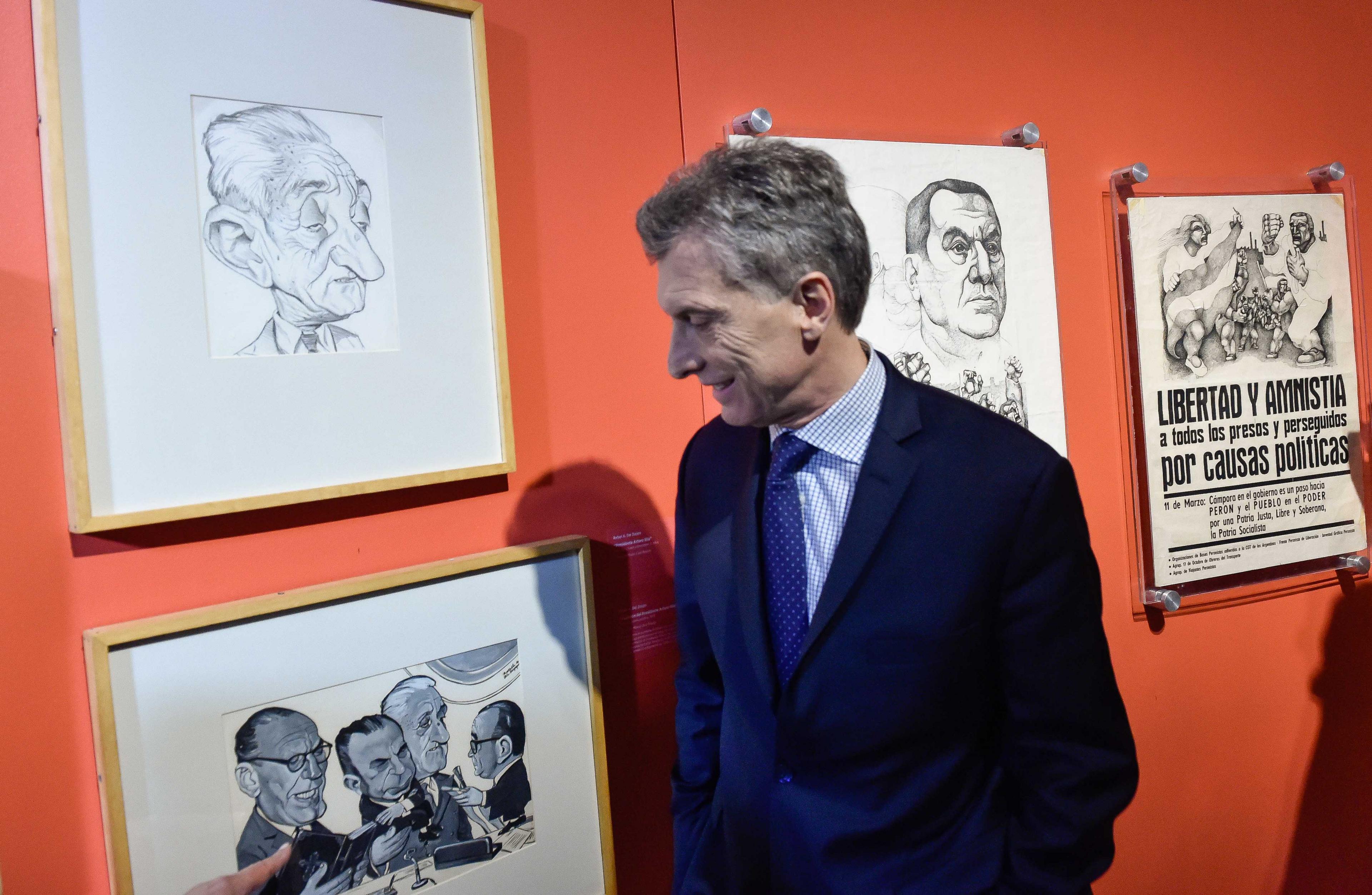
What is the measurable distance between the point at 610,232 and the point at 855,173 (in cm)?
46

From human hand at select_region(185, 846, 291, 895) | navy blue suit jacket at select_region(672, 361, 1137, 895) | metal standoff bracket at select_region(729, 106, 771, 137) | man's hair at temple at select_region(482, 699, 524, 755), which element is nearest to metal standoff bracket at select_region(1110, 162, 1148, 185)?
metal standoff bracket at select_region(729, 106, 771, 137)

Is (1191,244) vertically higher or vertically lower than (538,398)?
higher

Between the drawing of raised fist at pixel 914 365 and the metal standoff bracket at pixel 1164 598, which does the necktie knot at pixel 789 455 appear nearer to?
the drawing of raised fist at pixel 914 365

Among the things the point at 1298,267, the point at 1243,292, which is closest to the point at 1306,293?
the point at 1298,267

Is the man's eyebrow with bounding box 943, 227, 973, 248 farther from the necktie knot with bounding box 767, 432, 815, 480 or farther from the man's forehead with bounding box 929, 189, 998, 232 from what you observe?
the necktie knot with bounding box 767, 432, 815, 480

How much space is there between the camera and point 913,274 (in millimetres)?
1521

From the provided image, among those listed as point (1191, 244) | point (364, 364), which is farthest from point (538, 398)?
point (1191, 244)

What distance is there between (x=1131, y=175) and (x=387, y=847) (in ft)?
5.60

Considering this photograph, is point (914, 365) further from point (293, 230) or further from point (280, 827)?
point (280, 827)

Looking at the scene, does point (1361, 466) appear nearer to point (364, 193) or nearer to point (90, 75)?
point (364, 193)

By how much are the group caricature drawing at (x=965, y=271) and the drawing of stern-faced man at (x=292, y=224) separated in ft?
2.49

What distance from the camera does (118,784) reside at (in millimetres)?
946

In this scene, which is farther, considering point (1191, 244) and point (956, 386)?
point (1191, 244)

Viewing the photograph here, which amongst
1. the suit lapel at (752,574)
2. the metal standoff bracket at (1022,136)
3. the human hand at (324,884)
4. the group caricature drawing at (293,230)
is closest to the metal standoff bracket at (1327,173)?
the metal standoff bracket at (1022,136)
